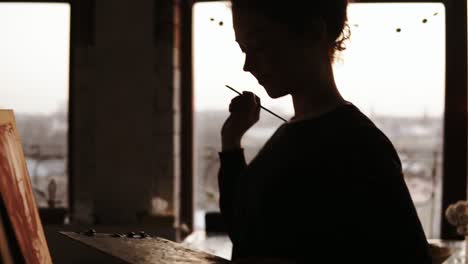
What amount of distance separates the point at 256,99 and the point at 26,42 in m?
3.05

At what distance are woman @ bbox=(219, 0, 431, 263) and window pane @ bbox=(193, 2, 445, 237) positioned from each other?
281 cm

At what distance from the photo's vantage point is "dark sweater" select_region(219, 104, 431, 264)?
1.85ft

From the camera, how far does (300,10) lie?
0.62 metres

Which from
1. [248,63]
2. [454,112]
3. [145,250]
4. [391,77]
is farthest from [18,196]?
[454,112]

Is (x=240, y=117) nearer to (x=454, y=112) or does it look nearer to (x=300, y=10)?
(x=300, y=10)

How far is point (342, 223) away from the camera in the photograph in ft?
1.85

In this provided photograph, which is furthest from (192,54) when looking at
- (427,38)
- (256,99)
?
(256,99)

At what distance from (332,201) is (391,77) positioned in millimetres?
3104

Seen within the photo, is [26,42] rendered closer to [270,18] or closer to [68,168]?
[68,168]

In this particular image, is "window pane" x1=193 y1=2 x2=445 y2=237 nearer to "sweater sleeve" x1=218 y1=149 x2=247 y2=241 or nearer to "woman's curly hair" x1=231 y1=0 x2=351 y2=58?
"sweater sleeve" x1=218 y1=149 x2=247 y2=241

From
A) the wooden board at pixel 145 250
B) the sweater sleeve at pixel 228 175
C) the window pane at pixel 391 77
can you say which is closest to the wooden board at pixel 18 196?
the wooden board at pixel 145 250

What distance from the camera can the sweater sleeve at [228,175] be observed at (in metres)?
0.79

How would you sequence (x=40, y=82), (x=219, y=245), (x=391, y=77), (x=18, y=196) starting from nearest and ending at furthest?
(x=18, y=196) < (x=219, y=245) < (x=391, y=77) < (x=40, y=82)

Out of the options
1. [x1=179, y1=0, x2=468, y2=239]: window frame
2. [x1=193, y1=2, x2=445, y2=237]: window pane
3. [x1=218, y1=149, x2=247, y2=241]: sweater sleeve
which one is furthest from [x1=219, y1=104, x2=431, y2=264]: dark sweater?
[x1=179, y1=0, x2=468, y2=239]: window frame
